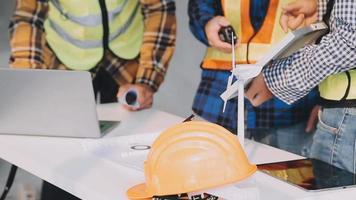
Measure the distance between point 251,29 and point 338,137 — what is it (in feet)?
1.58

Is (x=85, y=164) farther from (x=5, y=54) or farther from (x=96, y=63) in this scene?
(x=5, y=54)

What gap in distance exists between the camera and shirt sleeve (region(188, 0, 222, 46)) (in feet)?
5.82

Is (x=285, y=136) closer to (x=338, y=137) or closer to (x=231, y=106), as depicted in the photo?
(x=231, y=106)

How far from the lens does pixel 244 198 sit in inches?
40.8

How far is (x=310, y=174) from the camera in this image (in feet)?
4.20

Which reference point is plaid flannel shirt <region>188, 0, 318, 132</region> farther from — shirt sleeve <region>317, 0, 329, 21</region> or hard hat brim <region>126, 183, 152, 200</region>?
hard hat brim <region>126, 183, 152, 200</region>

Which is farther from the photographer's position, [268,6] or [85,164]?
[268,6]

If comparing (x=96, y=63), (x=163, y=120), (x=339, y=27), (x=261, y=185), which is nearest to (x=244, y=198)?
(x=261, y=185)

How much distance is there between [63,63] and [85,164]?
2.24 ft

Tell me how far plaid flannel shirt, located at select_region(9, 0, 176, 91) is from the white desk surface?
0.31 meters

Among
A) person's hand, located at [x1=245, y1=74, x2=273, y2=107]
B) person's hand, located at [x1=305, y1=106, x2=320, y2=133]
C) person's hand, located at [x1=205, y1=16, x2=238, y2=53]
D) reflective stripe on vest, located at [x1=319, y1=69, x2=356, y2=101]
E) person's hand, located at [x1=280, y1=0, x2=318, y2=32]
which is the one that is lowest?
person's hand, located at [x1=305, y1=106, x2=320, y2=133]

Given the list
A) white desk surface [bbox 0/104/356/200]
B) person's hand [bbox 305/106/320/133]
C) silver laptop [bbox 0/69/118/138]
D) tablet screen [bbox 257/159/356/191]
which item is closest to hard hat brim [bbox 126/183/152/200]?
white desk surface [bbox 0/104/356/200]

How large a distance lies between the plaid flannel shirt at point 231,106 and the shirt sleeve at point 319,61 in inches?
13.5

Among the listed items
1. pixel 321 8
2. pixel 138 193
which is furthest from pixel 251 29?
pixel 138 193
